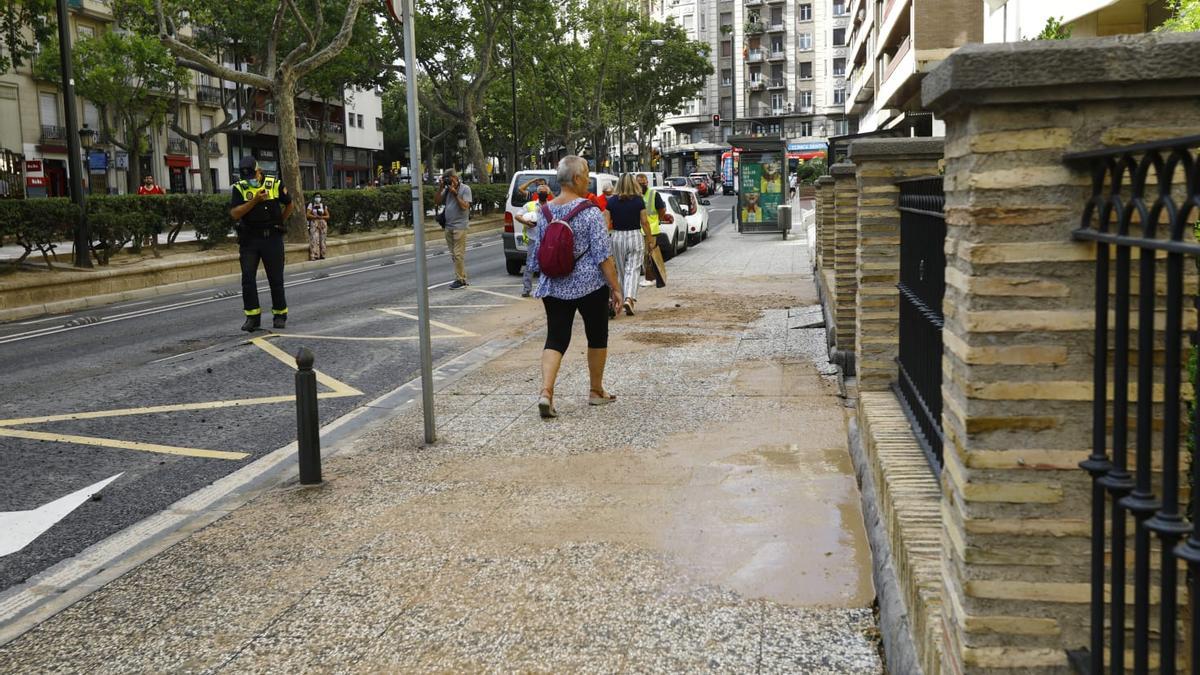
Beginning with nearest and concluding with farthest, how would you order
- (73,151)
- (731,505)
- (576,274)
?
(731,505) → (576,274) → (73,151)

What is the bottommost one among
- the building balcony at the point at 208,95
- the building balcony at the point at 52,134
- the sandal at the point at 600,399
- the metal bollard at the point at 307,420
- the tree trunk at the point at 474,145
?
the sandal at the point at 600,399

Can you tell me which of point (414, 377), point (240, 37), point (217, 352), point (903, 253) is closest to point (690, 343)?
point (414, 377)

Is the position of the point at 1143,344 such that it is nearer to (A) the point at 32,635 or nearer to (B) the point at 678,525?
(B) the point at 678,525

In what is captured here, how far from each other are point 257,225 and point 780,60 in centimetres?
9650

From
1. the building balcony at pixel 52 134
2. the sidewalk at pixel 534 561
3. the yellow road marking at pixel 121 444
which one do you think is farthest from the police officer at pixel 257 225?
the building balcony at pixel 52 134

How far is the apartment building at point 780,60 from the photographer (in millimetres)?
102000

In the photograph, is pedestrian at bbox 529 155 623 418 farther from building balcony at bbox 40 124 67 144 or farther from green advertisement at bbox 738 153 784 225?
building balcony at bbox 40 124 67 144

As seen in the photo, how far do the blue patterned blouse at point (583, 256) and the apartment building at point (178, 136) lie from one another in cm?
2040

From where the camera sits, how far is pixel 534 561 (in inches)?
183

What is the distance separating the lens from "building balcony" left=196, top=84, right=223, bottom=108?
62594mm

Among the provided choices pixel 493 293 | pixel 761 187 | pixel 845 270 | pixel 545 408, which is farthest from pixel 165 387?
pixel 761 187

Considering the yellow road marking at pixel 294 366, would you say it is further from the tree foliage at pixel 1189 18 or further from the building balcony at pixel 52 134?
the building balcony at pixel 52 134

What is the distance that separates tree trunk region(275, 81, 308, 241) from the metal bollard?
24248 mm

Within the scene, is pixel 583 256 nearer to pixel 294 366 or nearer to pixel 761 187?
pixel 294 366
